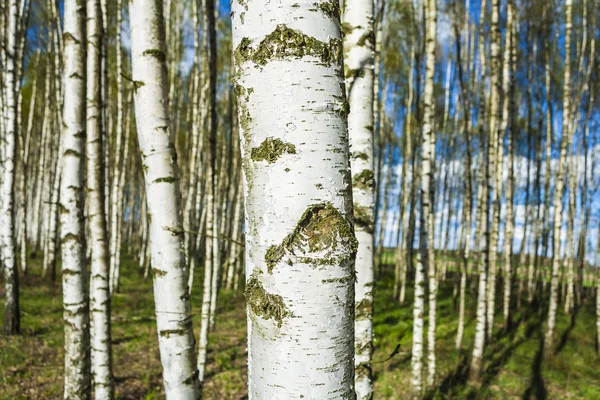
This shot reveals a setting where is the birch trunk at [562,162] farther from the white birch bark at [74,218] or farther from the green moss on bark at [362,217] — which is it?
the white birch bark at [74,218]

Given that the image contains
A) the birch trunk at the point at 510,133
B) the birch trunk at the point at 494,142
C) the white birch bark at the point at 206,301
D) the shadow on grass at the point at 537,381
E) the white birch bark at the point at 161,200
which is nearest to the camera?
the white birch bark at the point at 161,200

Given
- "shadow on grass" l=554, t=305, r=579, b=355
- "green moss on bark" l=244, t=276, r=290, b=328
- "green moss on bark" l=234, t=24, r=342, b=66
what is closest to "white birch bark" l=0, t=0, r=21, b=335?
"green moss on bark" l=244, t=276, r=290, b=328

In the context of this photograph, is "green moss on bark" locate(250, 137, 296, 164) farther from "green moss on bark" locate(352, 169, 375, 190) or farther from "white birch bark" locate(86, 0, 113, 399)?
"white birch bark" locate(86, 0, 113, 399)

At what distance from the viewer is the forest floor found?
17.5ft

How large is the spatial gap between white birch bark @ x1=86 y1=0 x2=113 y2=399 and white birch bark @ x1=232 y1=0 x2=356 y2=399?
10.3 feet

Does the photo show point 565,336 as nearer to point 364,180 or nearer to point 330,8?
point 364,180

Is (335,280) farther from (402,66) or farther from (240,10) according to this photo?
(402,66)

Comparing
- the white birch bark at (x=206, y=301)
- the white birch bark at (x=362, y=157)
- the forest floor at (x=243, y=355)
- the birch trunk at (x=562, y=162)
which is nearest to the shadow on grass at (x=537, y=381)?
the forest floor at (x=243, y=355)

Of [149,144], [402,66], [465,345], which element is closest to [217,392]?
[149,144]

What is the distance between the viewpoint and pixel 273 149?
84 cm

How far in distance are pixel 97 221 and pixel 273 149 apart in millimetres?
3230

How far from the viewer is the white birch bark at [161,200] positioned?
7.34ft

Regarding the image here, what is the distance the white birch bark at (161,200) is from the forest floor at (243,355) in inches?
64.5

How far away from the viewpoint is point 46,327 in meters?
6.95
